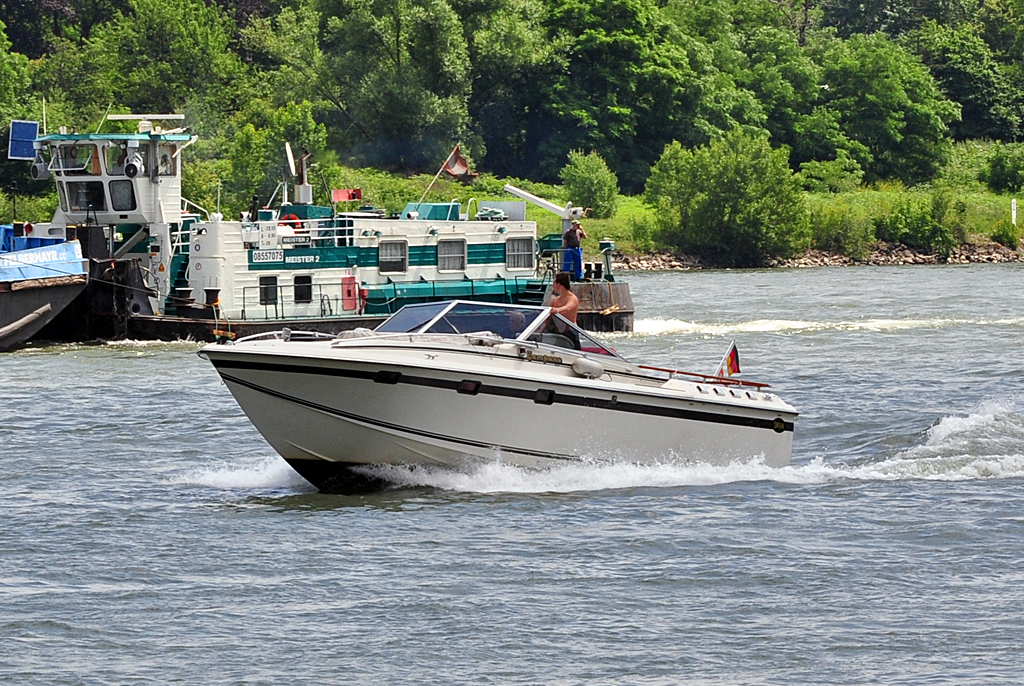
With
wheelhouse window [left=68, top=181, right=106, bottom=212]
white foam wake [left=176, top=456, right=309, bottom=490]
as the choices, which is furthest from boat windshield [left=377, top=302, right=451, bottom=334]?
wheelhouse window [left=68, top=181, right=106, bottom=212]

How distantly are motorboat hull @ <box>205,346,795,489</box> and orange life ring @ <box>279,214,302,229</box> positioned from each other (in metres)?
21.6

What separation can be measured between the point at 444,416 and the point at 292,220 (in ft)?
74.6

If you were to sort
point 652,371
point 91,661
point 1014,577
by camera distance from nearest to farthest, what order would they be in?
point 91,661
point 1014,577
point 652,371

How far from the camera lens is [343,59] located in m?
84.9

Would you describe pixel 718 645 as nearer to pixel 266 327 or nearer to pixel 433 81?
pixel 266 327

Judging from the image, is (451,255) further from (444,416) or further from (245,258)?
(444,416)

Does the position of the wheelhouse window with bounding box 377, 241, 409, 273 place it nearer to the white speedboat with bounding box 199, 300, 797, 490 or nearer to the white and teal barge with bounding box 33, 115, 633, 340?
the white and teal barge with bounding box 33, 115, 633, 340

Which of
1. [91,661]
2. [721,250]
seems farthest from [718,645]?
[721,250]

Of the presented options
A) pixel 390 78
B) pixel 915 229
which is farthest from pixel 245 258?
pixel 915 229

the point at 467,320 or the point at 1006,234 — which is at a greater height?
the point at 1006,234

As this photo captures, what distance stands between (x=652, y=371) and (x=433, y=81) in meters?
71.1

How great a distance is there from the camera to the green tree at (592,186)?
81.4m

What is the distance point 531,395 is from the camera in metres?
16.4

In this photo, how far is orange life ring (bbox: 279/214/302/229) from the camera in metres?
38.0
